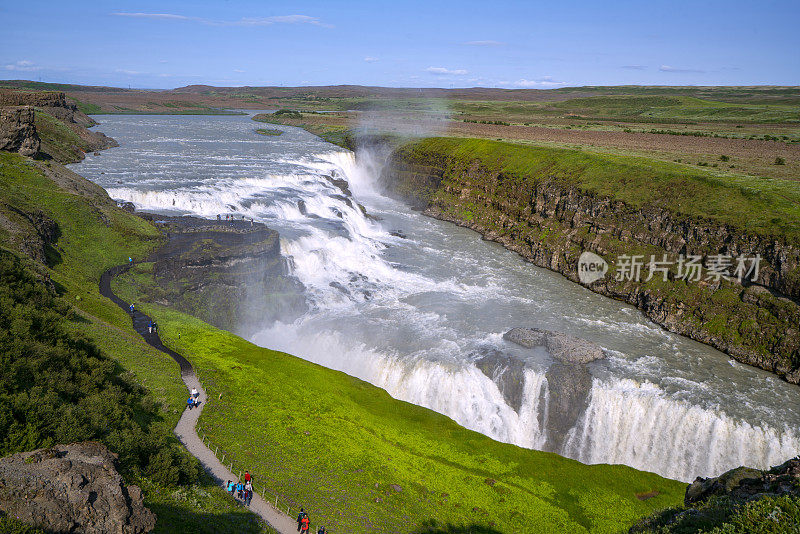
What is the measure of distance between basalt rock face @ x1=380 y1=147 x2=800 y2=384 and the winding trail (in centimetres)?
3450

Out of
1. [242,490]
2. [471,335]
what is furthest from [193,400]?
[471,335]

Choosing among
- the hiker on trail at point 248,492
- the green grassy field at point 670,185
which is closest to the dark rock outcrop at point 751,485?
the hiker on trail at point 248,492

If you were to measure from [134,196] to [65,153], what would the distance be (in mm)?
24725

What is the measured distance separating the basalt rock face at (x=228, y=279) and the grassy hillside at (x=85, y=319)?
4.09 meters

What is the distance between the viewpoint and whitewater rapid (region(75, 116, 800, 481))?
2841cm

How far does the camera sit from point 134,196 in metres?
54.0

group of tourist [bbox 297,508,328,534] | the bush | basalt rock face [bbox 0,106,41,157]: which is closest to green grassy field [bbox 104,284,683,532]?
group of tourist [bbox 297,508,328,534]

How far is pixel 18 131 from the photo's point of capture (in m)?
50.7

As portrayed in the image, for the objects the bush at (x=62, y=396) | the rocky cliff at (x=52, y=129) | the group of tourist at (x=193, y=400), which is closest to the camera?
the bush at (x=62, y=396)

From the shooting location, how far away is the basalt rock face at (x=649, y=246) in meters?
35.7

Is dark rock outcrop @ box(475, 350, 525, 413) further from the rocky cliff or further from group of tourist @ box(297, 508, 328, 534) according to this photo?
the rocky cliff
